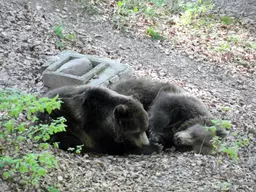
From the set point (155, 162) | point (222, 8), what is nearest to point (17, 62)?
point (155, 162)

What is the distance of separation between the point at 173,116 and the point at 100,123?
1.32 metres

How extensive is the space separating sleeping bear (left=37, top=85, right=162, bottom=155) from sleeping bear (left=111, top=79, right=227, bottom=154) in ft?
1.77

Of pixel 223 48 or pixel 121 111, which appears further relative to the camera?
pixel 223 48

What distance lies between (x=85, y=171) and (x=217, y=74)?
555 cm

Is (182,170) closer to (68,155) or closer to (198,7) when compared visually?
(68,155)

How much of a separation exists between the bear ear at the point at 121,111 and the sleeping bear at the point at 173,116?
102 centimetres

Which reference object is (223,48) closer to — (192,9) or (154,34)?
(154,34)

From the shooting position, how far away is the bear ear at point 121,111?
19.8ft

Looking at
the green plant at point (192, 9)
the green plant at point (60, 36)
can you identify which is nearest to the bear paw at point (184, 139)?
the green plant at point (60, 36)

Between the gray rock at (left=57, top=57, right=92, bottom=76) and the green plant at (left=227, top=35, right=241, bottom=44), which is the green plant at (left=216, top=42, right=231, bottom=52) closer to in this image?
the green plant at (left=227, top=35, right=241, bottom=44)

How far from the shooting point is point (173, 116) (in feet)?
23.8

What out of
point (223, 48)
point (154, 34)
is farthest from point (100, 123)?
point (223, 48)

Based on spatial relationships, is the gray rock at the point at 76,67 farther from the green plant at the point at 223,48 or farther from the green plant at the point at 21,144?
the green plant at the point at 223,48

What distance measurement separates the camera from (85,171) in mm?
5332
